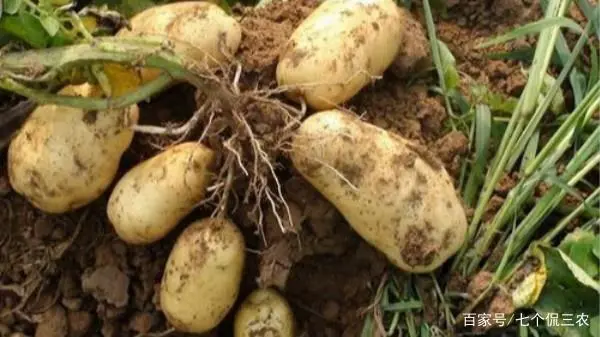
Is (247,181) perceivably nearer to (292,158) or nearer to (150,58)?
(292,158)

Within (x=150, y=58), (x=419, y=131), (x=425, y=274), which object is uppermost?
(x=150, y=58)

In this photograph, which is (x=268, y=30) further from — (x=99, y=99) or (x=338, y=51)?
(x=99, y=99)

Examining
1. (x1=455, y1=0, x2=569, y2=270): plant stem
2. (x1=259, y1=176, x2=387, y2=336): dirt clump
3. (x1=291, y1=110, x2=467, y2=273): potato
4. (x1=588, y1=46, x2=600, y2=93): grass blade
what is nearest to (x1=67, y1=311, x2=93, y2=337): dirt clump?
(x1=259, y1=176, x2=387, y2=336): dirt clump

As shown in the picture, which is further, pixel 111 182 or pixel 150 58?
pixel 111 182

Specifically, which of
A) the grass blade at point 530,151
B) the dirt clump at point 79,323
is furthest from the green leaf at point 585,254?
the dirt clump at point 79,323

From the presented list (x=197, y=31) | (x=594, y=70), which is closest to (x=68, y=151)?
(x=197, y=31)

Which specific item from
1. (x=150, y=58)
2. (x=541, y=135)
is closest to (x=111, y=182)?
(x=150, y=58)

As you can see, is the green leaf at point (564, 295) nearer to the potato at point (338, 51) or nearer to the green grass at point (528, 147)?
the green grass at point (528, 147)
